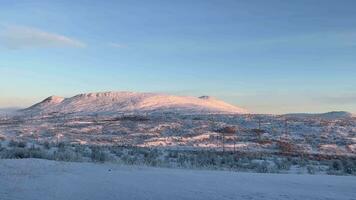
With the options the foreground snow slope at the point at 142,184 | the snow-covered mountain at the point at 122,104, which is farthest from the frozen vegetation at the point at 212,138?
the snow-covered mountain at the point at 122,104

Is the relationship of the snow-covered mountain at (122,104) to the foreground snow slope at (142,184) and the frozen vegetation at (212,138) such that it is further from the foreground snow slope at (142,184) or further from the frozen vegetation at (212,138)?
the foreground snow slope at (142,184)

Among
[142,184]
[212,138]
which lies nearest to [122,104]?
[212,138]

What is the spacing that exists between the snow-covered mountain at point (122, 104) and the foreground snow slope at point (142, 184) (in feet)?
249

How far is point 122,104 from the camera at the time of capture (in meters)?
103

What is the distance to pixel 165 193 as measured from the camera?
1277 centimetres

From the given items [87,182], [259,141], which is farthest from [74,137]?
[87,182]

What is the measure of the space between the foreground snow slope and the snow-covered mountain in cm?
7589

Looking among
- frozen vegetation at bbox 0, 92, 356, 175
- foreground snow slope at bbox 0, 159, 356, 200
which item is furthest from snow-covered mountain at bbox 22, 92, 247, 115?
foreground snow slope at bbox 0, 159, 356, 200

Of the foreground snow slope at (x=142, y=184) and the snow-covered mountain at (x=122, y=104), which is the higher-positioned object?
the snow-covered mountain at (x=122, y=104)

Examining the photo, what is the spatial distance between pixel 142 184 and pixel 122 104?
89.0m

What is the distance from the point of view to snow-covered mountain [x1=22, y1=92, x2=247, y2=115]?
97562 millimetres

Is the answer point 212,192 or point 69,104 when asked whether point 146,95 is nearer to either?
point 69,104

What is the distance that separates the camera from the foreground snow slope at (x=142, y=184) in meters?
12.5

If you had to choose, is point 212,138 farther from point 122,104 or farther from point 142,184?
point 122,104
